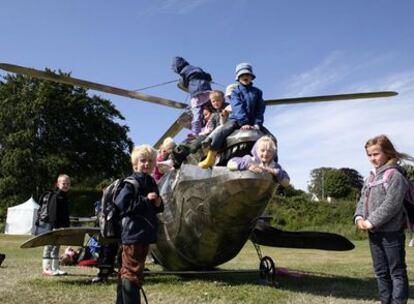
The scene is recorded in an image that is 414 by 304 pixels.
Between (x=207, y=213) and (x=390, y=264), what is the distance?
2.08 meters

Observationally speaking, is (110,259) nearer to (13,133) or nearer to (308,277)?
(308,277)

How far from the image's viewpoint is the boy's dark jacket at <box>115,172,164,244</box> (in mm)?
4680

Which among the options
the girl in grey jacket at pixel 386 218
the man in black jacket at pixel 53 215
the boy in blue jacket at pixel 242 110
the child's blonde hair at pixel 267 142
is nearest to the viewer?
the girl in grey jacket at pixel 386 218

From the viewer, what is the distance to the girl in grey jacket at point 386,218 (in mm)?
5062

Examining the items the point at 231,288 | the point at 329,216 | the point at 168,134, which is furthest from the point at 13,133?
the point at 231,288

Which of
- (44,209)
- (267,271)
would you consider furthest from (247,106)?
(44,209)

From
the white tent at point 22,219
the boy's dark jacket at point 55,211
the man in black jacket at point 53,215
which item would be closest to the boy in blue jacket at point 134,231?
the man in black jacket at point 53,215

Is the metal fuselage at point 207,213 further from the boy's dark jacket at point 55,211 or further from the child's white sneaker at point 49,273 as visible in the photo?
the boy's dark jacket at point 55,211

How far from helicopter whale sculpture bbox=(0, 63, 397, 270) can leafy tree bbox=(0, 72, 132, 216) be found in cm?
3497

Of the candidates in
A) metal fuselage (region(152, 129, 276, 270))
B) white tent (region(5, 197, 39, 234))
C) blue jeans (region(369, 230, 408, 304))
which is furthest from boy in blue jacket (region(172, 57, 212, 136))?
white tent (region(5, 197, 39, 234))

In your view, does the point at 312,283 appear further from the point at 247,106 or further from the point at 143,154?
the point at 143,154

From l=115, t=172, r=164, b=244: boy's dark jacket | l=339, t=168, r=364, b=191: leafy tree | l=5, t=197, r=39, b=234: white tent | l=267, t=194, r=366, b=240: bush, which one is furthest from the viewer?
→ l=339, t=168, r=364, b=191: leafy tree

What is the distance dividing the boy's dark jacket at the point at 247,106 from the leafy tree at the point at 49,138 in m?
36.7

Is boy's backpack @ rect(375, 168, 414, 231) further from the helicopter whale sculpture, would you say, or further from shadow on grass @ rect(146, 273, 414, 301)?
shadow on grass @ rect(146, 273, 414, 301)
